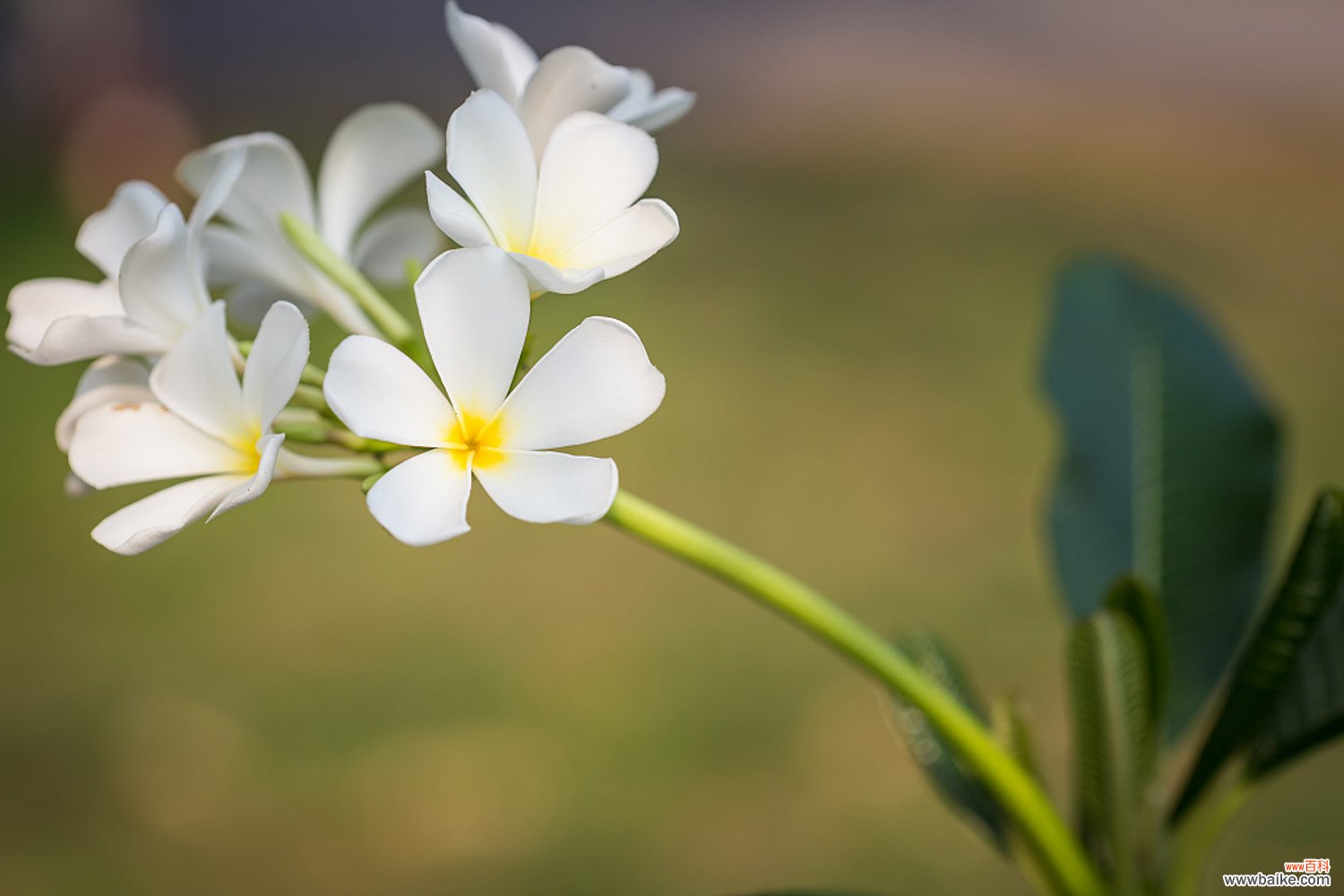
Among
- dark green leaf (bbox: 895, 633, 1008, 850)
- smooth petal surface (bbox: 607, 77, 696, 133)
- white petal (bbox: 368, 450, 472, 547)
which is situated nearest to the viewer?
white petal (bbox: 368, 450, 472, 547)

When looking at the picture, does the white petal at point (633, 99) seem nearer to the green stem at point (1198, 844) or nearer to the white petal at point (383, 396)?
the white petal at point (383, 396)

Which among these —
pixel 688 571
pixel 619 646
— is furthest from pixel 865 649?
pixel 688 571

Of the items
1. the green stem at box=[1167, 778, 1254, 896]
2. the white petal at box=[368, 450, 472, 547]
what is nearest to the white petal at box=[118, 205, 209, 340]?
the white petal at box=[368, 450, 472, 547]

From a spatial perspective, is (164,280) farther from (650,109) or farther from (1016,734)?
(1016,734)

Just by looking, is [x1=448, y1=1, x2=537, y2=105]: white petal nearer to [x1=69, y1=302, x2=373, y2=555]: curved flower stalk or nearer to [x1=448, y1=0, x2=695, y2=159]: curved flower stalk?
[x1=448, y1=0, x2=695, y2=159]: curved flower stalk

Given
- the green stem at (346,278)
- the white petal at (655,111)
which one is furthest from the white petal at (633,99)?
the green stem at (346,278)
